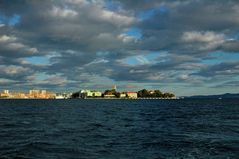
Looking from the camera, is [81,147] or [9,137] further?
[9,137]

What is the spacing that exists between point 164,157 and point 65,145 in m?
9.17

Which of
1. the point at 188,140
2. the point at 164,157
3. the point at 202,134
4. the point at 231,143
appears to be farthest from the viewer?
the point at 202,134

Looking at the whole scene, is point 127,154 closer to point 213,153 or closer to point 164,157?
point 164,157

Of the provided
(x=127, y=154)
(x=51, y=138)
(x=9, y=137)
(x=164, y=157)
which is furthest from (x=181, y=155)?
(x=9, y=137)

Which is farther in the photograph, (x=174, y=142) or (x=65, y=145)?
(x=174, y=142)

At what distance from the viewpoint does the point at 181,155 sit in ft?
99.9

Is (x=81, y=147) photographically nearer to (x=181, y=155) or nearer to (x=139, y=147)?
(x=139, y=147)

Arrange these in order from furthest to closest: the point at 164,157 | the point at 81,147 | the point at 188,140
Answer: the point at 188,140, the point at 81,147, the point at 164,157

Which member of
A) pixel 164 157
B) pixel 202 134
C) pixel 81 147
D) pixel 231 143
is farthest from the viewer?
pixel 202 134

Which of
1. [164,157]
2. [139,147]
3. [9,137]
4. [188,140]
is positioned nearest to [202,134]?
[188,140]

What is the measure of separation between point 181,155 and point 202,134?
14.7 m

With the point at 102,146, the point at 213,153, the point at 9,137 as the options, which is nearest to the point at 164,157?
the point at 213,153

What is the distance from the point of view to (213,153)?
103 feet

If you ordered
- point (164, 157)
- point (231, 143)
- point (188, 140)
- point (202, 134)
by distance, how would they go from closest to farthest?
point (164, 157)
point (231, 143)
point (188, 140)
point (202, 134)
